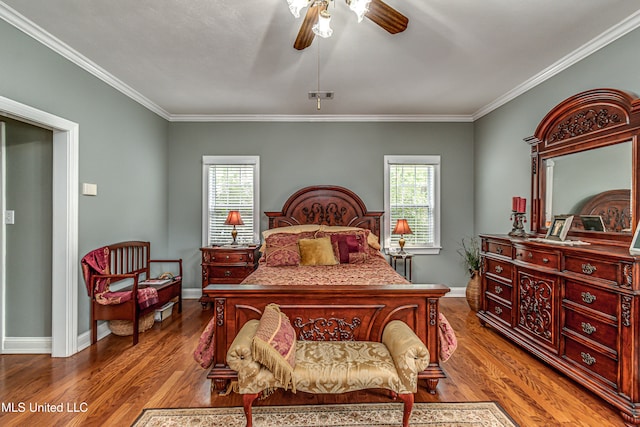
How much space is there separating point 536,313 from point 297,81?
3.25 metres

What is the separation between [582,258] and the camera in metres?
2.40

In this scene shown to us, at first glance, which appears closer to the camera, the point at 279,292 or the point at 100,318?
the point at 279,292

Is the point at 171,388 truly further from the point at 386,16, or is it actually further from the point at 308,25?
the point at 386,16

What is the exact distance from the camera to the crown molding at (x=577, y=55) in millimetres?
2502

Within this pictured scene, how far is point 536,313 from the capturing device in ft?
9.32

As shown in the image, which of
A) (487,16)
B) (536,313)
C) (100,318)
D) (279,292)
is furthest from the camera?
(100,318)

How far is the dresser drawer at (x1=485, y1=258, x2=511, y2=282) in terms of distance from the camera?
3.27m

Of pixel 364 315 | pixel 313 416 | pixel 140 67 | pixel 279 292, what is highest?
pixel 140 67

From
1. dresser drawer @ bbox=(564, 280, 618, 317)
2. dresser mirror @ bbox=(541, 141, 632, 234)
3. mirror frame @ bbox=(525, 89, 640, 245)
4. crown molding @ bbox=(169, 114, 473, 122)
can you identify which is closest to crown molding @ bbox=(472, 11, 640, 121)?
mirror frame @ bbox=(525, 89, 640, 245)

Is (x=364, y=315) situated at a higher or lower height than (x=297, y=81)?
lower

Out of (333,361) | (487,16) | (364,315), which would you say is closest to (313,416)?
(333,361)

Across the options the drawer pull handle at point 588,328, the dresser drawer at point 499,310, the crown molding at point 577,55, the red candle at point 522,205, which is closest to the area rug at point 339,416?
the drawer pull handle at point 588,328

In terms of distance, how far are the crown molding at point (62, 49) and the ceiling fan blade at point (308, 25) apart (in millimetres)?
2103

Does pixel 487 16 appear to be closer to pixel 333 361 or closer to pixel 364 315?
pixel 364 315
